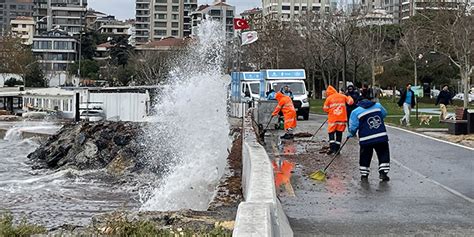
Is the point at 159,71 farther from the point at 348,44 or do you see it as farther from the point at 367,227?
the point at 367,227

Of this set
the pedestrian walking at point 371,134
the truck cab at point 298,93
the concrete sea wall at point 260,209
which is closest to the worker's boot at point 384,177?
the pedestrian walking at point 371,134

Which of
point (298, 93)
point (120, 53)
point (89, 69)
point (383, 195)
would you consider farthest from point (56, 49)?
point (383, 195)

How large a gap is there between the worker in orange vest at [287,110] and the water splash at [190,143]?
6.29ft

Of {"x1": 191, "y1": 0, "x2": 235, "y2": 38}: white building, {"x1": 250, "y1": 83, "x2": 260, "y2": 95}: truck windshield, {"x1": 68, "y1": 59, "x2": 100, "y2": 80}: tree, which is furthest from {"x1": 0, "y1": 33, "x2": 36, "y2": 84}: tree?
{"x1": 250, "y1": 83, "x2": 260, "y2": 95}: truck windshield

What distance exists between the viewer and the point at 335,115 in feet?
60.2

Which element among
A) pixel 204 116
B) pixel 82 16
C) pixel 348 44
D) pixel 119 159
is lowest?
pixel 119 159

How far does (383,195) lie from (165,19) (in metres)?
145

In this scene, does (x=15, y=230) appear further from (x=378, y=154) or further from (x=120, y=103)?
(x=120, y=103)

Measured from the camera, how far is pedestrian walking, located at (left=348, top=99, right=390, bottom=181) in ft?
43.9

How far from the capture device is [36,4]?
177 m

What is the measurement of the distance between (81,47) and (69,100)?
2629 inches

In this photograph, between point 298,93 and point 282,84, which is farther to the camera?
point 282,84

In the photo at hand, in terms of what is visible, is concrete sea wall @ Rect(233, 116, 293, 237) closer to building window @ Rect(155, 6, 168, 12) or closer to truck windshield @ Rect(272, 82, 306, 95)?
truck windshield @ Rect(272, 82, 306, 95)

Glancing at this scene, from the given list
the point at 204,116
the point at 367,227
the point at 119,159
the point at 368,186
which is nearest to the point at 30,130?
the point at 119,159
